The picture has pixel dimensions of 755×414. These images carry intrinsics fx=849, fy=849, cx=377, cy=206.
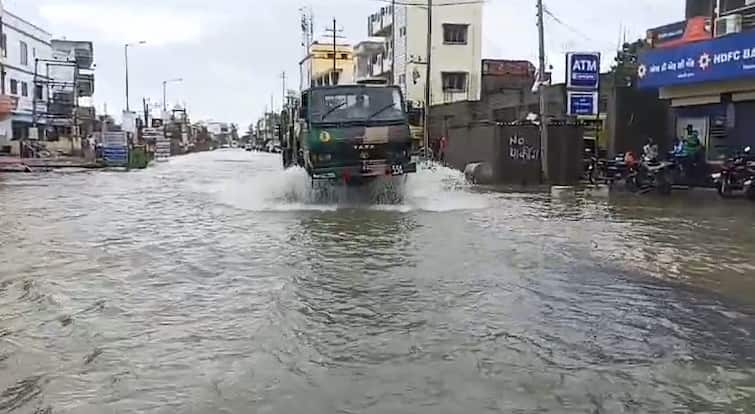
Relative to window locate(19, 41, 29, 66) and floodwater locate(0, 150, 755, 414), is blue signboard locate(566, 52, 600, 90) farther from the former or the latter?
window locate(19, 41, 29, 66)

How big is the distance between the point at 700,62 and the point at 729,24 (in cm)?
346

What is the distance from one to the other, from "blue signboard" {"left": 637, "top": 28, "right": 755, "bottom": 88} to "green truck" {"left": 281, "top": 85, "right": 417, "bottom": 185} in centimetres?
862

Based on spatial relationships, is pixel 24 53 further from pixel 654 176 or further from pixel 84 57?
pixel 654 176

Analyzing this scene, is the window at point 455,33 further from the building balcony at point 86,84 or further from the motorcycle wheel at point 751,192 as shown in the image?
the motorcycle wheel at point 751,192

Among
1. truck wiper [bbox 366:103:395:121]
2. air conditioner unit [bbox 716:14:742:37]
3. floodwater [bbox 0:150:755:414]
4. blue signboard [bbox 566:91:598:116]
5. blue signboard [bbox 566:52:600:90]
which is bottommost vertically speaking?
floodwater [bbox 0:150:755:414]

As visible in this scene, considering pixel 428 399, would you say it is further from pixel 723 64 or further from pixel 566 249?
pixel 723 64

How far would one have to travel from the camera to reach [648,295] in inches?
313

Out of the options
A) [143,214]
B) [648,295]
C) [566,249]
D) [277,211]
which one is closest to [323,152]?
[277,211]

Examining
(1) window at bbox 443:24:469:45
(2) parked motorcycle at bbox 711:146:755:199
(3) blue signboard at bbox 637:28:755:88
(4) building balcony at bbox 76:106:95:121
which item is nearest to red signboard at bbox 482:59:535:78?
(1) window at bbox 443:24:469:45

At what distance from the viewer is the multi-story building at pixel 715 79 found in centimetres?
2019

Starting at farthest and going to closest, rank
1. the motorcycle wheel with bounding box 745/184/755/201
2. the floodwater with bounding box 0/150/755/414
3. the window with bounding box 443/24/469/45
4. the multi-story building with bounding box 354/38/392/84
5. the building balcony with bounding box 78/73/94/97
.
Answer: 1. the building balcony with bounding box 78/73/94/97
2. the multi-story building with bounding box 354/38/392/84
3. the window with bounding box 443/24/469/45
4. the motorcycle wheel with bounding box 745/184/755/201
5. the floodwater with bounding box 0/150/755/414

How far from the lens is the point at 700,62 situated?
21484mm

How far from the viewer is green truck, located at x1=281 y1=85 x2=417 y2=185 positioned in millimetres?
16156

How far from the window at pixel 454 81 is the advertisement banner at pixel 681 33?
914 inches
